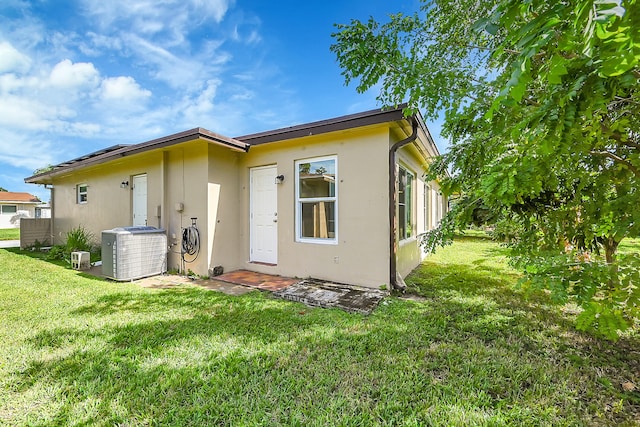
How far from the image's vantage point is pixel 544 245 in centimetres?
283

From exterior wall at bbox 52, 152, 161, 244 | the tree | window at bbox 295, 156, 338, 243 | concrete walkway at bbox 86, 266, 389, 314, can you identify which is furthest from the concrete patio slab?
exterior wall at bbox 52, 152, 161, 244

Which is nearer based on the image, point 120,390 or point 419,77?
point 120,390

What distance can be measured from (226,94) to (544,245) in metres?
10.9

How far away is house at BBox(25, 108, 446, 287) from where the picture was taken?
4645 millimetres

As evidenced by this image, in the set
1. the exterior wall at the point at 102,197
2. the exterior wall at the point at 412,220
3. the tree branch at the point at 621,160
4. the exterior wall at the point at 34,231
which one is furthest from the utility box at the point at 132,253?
the exterior wall at the point at 34,231

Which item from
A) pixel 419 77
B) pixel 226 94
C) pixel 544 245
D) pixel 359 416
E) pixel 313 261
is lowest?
pixel 359 416

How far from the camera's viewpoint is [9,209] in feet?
78.9

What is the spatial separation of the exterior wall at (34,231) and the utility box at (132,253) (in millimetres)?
8439

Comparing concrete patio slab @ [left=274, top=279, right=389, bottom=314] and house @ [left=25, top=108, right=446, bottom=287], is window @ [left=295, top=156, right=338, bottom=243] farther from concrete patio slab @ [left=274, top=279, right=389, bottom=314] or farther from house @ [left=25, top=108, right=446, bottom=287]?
concrete patio slab @ [left=274, top=279, right=389, bottom=314]

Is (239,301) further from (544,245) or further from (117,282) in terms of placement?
(544,245)

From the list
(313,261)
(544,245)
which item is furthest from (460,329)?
(313,261)

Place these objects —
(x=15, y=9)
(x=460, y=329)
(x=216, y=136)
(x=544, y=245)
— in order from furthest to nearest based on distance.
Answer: (x=15, y=9), (x=216, y=136), (x=460, y=329), (x=544, y=245)

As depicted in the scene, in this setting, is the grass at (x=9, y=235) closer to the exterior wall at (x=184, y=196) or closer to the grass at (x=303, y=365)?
the exterior wall at (x=184, y=196)

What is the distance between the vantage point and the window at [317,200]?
5.15m
